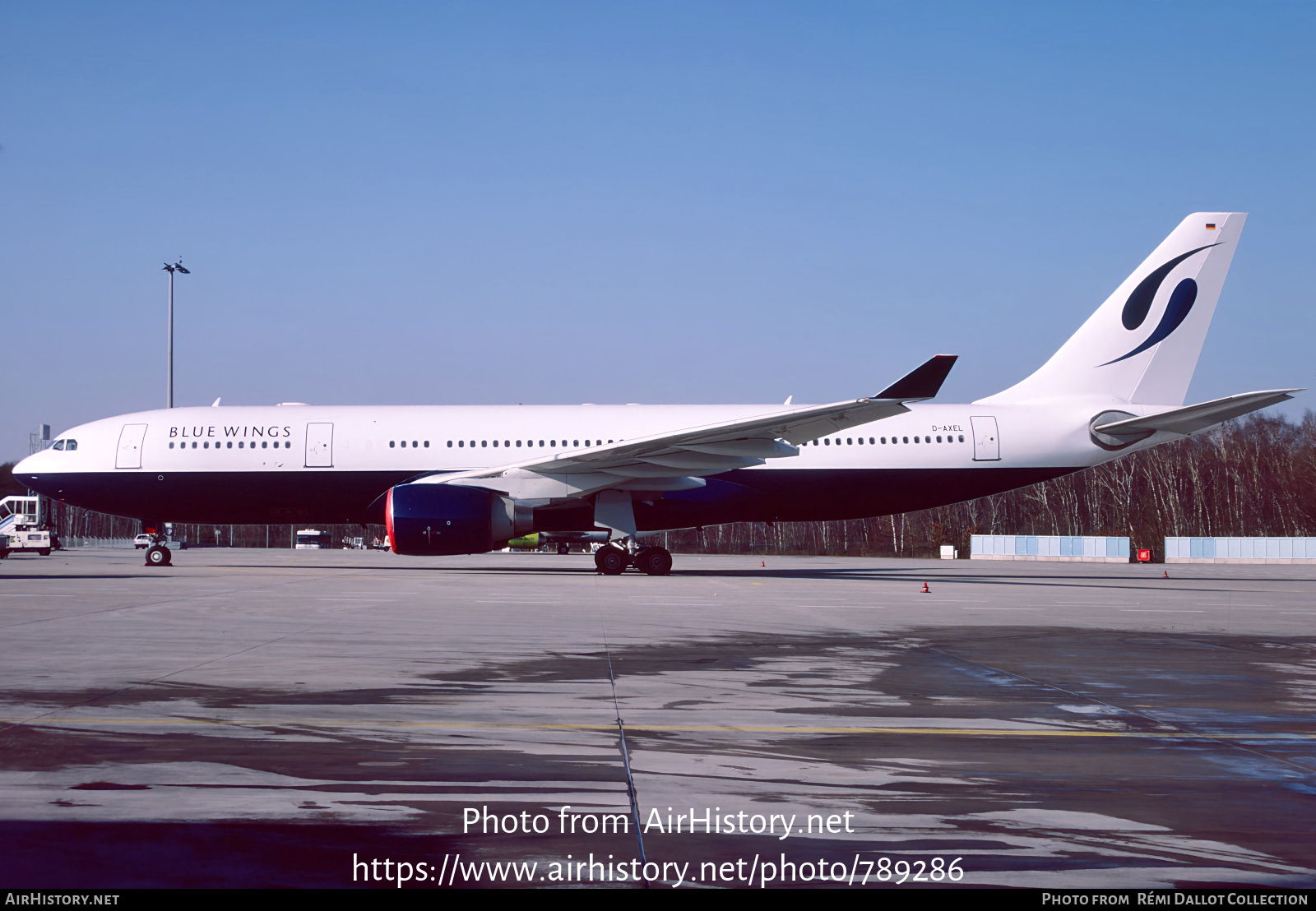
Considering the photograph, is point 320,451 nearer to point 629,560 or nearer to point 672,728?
point 629,560

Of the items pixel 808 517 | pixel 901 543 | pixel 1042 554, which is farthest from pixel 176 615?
pixel 901 543

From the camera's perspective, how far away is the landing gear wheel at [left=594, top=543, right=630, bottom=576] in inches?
830

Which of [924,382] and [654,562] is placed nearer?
[924,382]

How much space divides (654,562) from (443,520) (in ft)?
16.3

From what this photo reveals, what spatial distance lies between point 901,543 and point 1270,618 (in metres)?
56.2

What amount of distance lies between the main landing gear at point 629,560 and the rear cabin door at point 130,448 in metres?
11.1

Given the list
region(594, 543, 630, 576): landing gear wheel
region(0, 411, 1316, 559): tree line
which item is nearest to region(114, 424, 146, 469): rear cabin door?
region(594, 543, 630, 576): landing gear wheel

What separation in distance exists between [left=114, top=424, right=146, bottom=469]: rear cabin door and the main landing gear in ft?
36.5

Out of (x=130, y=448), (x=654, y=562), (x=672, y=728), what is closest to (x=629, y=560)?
(x=654, y=562)

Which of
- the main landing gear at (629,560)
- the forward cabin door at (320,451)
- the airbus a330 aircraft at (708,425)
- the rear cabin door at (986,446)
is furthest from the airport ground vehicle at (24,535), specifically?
the rear cabin door at (986,446)

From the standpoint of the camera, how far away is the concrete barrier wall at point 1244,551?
4069 centimetres

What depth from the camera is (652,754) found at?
4.68 m

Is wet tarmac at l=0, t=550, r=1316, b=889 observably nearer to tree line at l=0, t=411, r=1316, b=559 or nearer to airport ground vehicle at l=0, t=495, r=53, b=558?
airport ground vehicle at l=0, t=495, r=53, b=558

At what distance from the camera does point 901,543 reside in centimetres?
6812
